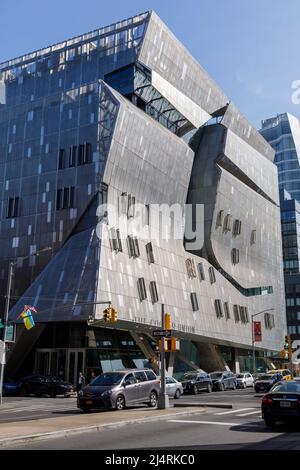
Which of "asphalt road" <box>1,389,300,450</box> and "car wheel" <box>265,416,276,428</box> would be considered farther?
"car wheel" <box>265,416,276,428</box>

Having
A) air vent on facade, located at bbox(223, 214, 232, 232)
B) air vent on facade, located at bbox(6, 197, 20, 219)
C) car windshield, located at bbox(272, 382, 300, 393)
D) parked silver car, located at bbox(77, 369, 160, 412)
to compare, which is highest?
air vent on facade, located at bbox(223, 214, 232, 232)

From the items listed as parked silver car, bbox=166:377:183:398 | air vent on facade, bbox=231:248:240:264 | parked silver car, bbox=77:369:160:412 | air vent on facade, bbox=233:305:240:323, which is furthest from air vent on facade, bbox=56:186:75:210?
parked silver car, bbox=77:369:160:412

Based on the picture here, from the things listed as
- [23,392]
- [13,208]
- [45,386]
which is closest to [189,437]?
[45,386]

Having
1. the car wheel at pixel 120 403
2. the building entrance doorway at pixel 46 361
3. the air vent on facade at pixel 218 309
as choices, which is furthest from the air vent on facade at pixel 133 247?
the car wheel at pixel 120 403

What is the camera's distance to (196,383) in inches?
1567

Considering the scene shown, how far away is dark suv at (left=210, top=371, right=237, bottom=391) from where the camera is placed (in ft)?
146

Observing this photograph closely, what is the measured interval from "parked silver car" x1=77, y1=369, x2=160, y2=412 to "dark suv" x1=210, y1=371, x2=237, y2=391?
Answer: 20517 mm

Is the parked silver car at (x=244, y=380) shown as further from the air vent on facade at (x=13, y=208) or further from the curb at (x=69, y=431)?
the curb at (x=69, y=431)

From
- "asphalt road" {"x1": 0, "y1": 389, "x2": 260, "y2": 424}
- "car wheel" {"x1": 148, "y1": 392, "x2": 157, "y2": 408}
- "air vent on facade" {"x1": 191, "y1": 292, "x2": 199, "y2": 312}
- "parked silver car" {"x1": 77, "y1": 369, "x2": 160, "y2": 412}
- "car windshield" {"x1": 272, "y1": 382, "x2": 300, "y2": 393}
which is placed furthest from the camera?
"air vent on facade" {"x1": 191, "y1": 292, "x2": 199, "y2": 312}

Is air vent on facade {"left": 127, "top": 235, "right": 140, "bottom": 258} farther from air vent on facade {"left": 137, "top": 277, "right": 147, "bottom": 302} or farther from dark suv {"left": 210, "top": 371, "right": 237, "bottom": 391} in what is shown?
dark suv {"left": 210, "top": 371, "right": 237, "bottom": 391}

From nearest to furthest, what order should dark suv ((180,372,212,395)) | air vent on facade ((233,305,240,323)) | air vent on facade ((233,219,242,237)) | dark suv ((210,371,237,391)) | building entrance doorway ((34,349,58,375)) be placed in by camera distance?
1. dark suv ((180,372,212,395))
2. dark suv ((210,371,237,391))
3. building entrance doorway ((34,349,58,375))
4. air vent on facade ((233,305,240,323))
5. air vent on facade ((233,219,242,237))

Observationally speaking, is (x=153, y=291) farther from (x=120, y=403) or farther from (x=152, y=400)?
(x=120, y=403)

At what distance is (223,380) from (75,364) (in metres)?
13.4

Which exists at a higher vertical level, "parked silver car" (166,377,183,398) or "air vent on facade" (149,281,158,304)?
"air vent on facade" (149,281,158,304)
